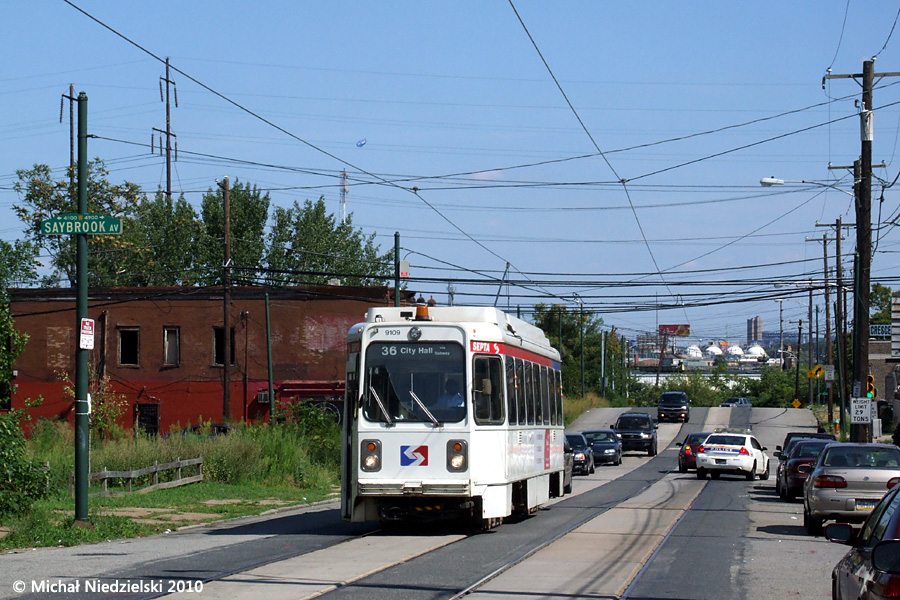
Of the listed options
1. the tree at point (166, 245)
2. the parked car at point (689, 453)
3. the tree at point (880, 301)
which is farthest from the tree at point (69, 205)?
the tree at point (880, 301)

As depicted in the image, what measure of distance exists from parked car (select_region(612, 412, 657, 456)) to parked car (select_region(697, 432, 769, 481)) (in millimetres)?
14293

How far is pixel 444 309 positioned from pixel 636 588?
6083 millimetres

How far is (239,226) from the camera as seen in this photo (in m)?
74.3

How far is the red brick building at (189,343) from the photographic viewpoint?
5091 centimetres

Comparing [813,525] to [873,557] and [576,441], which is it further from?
[576,441]

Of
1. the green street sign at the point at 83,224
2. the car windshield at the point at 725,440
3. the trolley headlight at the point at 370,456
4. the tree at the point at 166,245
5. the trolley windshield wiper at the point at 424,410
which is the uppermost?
the tree at the point at 166,245

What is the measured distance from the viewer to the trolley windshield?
14.9 m

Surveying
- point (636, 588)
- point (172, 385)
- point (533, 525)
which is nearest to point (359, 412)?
point (533, 525)

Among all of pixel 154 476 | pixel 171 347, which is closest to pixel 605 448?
pixel 171 347

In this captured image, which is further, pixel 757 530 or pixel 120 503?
pixel 120 503

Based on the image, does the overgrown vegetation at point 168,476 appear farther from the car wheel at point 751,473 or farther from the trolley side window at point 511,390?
the car wheel at point 751,473

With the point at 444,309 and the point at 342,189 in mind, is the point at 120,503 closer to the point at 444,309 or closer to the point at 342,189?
the point at 444,309

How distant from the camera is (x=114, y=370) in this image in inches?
2026

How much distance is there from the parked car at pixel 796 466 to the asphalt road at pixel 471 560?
4270 millimetres
